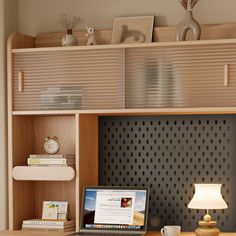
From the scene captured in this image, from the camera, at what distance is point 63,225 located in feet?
14.5

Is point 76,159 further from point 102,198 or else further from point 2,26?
point 2,26

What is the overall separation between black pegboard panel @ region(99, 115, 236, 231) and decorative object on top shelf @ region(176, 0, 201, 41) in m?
0.56

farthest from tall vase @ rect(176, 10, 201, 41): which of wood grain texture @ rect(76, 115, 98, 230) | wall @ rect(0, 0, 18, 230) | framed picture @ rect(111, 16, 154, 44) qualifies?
wall @ rect(0, 0, 18, 230)

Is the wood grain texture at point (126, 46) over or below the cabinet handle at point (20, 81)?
over

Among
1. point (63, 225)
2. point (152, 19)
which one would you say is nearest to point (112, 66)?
point (152, 19)

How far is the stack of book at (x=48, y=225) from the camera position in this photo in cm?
443

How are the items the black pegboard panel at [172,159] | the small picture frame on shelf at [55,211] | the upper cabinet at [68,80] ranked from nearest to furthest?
1. the upper cabinet at [68,80]
2. the black pegboard panel at [172,159]
3. the small picture frame on shelf at [55,211]

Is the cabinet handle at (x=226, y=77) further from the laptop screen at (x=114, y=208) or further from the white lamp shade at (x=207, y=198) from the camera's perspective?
the laptop screen at (x=114, y=208)

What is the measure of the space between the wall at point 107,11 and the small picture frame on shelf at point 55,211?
3.91 feet

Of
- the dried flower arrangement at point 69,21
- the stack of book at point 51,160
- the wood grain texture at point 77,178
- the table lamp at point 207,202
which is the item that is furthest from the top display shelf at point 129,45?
the table lamp at point 207,202

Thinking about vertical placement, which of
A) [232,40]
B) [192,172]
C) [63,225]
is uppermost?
[232,40]

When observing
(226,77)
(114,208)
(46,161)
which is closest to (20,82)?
(46,161)

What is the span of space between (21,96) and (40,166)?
47cm

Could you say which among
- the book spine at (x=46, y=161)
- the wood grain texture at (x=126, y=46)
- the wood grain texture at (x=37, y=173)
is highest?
the wood grain texture at (x=126, y=46)
